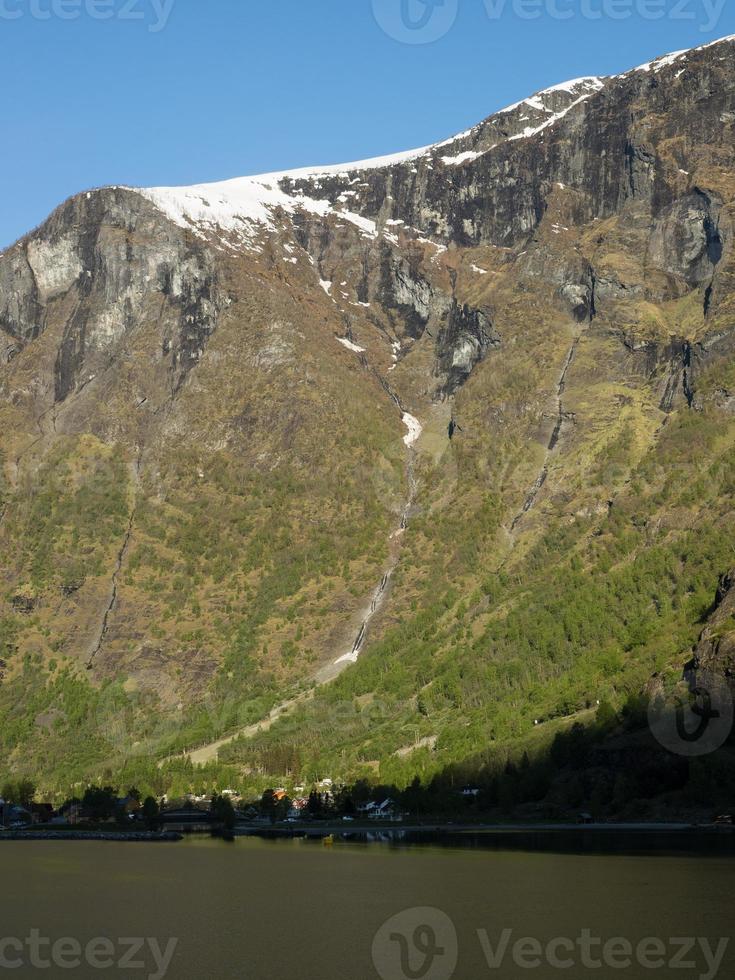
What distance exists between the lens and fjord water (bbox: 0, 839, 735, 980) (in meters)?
76.5

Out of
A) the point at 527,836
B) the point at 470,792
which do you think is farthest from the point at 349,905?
the point at 470,792

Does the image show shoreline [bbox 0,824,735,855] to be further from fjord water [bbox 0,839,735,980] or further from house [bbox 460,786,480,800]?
house [bbox 460,786,480,800]

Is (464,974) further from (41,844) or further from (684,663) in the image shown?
(41,844)

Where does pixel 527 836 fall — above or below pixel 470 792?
below

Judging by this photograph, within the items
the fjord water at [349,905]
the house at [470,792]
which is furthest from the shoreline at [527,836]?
the house at [470,792]

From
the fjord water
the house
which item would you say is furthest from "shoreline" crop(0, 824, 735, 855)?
the house

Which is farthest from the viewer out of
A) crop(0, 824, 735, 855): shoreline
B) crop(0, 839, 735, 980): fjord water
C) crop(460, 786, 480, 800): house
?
crop(460, 786, 480, 800): house

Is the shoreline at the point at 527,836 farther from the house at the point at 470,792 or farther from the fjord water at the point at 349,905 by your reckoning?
the house at the point at 470,792

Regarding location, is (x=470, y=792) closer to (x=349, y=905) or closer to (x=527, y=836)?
(x=527, y=836)

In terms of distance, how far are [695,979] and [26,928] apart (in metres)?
49.6

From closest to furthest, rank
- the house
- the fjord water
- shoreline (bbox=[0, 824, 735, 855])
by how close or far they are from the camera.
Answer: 1. the fjord water
2. shoreline (bbox=[0, 824, 735, 855])
3. the house

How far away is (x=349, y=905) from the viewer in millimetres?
97812

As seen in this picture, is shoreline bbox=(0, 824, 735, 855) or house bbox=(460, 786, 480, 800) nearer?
shoreline bbox=(0, 824, 735, 855)

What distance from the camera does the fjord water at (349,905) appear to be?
76.5 metres
